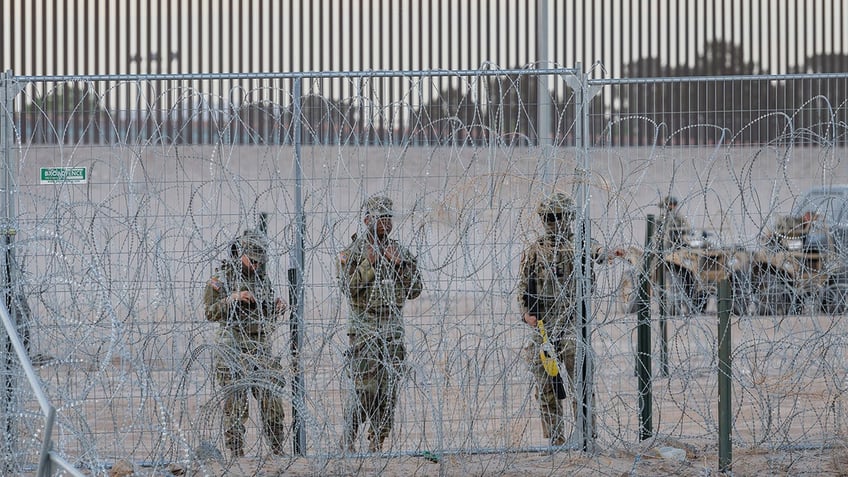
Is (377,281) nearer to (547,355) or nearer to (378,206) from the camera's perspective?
(378,206)

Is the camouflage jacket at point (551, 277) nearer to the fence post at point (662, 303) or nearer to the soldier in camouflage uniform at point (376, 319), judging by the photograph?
the fence post at point (662, 303)

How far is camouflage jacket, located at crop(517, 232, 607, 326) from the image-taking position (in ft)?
20.1

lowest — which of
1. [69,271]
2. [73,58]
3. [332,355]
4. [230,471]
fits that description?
[230,471]

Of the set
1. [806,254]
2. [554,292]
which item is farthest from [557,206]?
[806,254]

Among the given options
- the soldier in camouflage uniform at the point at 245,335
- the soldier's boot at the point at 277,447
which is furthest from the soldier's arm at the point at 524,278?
the soldier's boot at the point at 277,447

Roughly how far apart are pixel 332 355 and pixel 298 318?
27 centimetres

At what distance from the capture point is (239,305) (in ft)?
19.8

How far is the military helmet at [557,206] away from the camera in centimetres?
618

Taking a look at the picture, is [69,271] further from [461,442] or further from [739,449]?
[739,449]

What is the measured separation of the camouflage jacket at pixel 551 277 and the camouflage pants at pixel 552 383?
14 cm

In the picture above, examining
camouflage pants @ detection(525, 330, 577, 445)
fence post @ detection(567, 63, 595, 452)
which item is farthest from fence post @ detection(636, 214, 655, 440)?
camouflage pants @ detection(525, 330, 577, 445)

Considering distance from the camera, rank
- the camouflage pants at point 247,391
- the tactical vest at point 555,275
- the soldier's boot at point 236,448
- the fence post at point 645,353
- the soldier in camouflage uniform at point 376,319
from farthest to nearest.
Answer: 1. the fence post at point 645,353
2. the tactical vest at point 555,275
3. the soldier's boot at point 236,448
4. the soldier in camouflage uniform at point 376,319
5. the camouflage pants at point 247,391

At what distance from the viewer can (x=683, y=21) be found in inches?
592

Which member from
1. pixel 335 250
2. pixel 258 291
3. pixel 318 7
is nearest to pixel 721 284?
pixel 335 250
